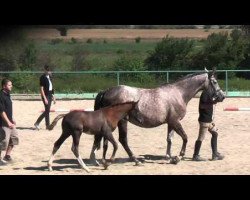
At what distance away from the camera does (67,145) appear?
10344 mm

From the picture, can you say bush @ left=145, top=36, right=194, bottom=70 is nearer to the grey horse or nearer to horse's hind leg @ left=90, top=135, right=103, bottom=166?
the grey horse

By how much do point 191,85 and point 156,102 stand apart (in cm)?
79

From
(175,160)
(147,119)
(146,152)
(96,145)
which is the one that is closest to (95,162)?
(96,145)

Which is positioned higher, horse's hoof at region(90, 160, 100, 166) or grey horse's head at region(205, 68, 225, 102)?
grey horse's head at region(205, 68, 225, 102)

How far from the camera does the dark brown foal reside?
7.35m

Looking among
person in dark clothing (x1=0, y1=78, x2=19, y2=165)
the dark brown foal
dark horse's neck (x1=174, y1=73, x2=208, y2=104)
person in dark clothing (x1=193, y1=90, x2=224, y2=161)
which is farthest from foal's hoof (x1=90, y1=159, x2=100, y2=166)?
dark horse's neck (x1=174, y1=73, x2=208, y2=104)

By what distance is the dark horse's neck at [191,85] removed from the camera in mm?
8547

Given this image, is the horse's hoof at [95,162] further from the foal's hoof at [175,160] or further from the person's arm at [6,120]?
the person's arm at [6,120]

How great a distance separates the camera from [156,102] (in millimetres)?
8211

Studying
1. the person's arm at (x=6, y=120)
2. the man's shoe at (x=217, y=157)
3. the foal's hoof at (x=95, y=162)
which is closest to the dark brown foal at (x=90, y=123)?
the foal's hoof at (x=95, y=162)

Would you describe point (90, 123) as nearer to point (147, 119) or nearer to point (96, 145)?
point (96, 145)

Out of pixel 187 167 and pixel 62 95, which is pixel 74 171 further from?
pixel 62 95

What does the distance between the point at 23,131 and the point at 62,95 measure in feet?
31.9
